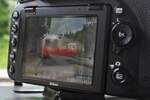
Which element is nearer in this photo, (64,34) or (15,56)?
(64,34)

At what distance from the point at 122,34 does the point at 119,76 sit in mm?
66

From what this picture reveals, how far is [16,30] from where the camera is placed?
3.26ft

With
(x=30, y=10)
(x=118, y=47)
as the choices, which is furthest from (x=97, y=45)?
(x=30, y=10)

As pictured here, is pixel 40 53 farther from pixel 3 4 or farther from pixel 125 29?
pixel 3 4

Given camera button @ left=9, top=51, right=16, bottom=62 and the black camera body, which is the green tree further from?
the black camera body

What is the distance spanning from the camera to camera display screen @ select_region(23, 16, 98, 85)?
846 mm

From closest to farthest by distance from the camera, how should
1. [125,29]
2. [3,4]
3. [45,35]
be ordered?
[125,29], [45,35], [3,4]

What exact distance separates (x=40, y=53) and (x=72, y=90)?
0.35ft

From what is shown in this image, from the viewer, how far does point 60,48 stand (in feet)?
2.93

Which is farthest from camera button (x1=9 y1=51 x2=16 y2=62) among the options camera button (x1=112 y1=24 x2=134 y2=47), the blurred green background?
the blurred green background

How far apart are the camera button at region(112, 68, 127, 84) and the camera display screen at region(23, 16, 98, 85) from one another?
4cm

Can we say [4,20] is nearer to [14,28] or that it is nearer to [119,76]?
[14,28]

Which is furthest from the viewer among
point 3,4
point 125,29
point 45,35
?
point 3,4

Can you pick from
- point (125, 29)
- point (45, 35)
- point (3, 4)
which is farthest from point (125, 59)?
point (3, 4)
